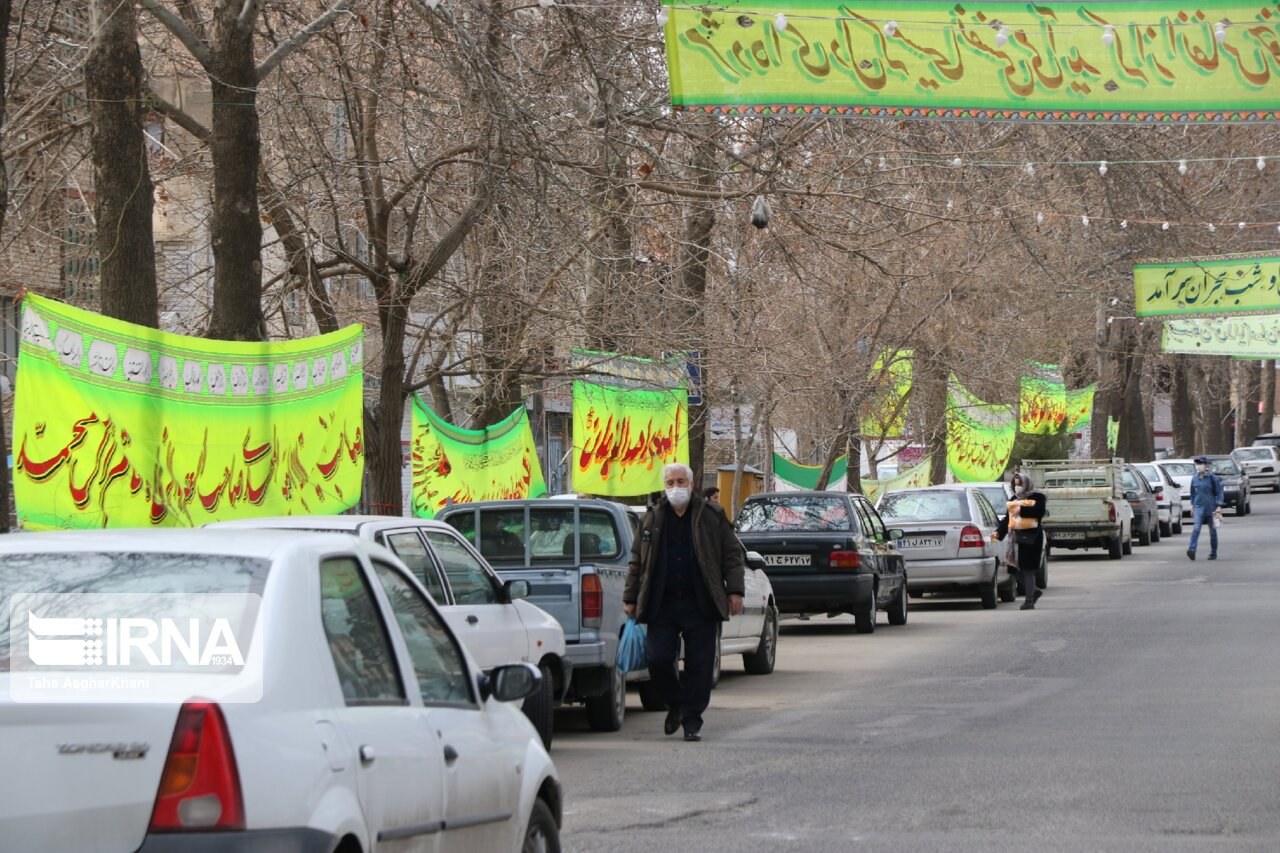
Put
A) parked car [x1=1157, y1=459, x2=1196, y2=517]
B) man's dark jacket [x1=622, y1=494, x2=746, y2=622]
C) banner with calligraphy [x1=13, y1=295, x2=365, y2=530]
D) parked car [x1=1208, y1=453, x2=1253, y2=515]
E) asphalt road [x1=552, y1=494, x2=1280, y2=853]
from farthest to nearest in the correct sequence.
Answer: parked car [x1=1208, y1=453, x2=1253, y2=515], parked car [x1=1157, y1=459, x2=1196, y2=517], man's dark jacket [x1=622, y1=494, x2=746, y2=622], banner with calligraphy [x1=13, y1=295, x2=365, y2=530], asphalt road [x1=552, y1=494, x2=1280, y2=853]

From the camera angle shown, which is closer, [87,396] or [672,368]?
[87,396]

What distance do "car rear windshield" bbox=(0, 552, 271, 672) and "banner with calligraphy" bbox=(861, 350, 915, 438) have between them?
26340 millimetres

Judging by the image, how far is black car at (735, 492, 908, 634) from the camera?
21062mm

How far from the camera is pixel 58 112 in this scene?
17.2 meters

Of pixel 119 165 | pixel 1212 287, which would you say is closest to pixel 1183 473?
pixel 1212 287

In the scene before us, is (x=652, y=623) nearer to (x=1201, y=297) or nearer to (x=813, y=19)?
(x=813, y=19)

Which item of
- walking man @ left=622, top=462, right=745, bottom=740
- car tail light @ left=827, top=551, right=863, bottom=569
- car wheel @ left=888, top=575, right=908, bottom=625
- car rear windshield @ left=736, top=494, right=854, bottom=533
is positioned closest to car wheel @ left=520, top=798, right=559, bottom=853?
walking man @ left=622, top=462, right=745, bottom=740

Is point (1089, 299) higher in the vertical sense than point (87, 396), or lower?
higher

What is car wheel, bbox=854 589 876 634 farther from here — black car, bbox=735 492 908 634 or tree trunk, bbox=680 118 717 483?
tree trunk, bbox=680 118 717 483

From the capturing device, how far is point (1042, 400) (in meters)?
43.2

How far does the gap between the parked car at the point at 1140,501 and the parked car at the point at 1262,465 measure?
3082cm

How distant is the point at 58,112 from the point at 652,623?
815 cm

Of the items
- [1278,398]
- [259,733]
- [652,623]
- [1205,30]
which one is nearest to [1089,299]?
[1205,30]

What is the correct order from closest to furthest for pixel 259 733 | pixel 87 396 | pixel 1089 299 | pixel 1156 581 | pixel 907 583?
pixel 259 733 → pixel 87 396 → pixel 907 583 → pixel 1156 581 → pixel 1089 299
